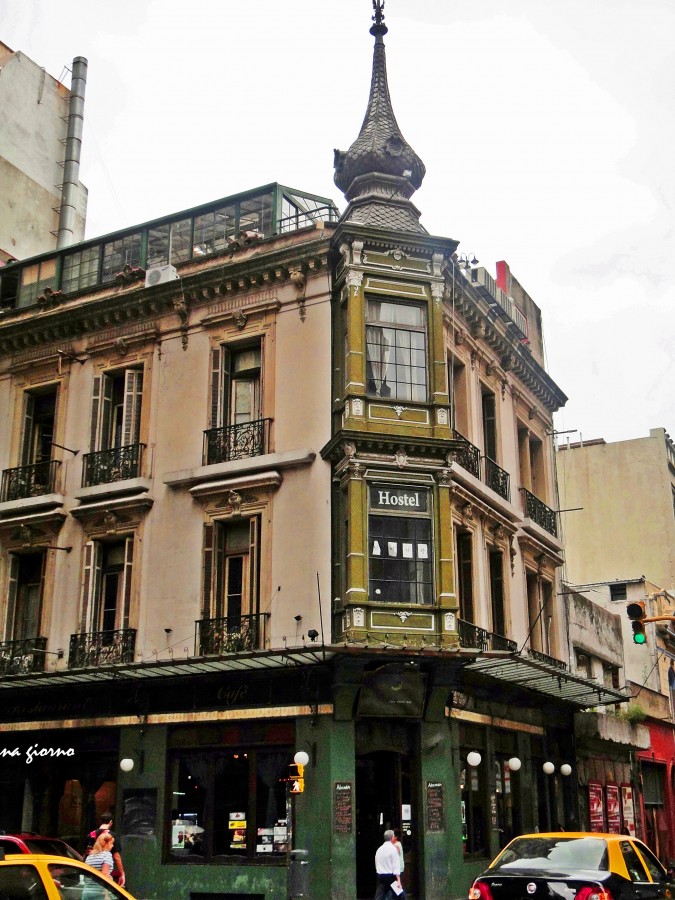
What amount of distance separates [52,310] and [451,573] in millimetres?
13469

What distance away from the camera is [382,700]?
21.9 meters

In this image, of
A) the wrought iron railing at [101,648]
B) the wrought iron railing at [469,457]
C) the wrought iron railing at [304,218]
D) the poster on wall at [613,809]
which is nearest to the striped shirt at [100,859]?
the wrought iron railing at [101,648]

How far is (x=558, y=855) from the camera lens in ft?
45.3

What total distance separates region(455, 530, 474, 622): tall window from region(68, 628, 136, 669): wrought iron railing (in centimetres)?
767

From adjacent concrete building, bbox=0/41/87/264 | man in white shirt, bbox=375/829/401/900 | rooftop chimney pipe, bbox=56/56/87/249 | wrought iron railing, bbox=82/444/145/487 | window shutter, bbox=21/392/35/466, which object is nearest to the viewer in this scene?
man in white shirt, bbox=375/829/401/900

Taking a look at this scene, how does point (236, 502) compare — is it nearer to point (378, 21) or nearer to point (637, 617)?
point (637, 617)

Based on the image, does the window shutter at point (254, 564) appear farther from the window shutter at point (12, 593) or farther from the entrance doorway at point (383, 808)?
the window shutter at point (12, 593)

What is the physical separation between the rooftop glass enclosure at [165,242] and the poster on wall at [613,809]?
62.8 feet

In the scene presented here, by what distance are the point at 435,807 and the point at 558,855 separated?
859 cm

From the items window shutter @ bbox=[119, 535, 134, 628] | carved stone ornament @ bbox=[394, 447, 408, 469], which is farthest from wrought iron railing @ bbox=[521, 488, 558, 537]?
window shutter @ bbox=[119, 535, 134, 628]

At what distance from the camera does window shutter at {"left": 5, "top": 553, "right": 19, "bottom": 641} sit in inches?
1040

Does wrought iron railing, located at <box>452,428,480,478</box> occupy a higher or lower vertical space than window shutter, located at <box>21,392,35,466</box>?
lower

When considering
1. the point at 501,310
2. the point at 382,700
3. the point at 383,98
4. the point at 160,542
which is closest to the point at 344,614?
the point at 382,700

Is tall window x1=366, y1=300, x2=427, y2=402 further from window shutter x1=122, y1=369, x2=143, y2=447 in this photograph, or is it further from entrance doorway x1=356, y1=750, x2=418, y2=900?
entrance doorway x1=356, y1=750, x2=418, y2=900
